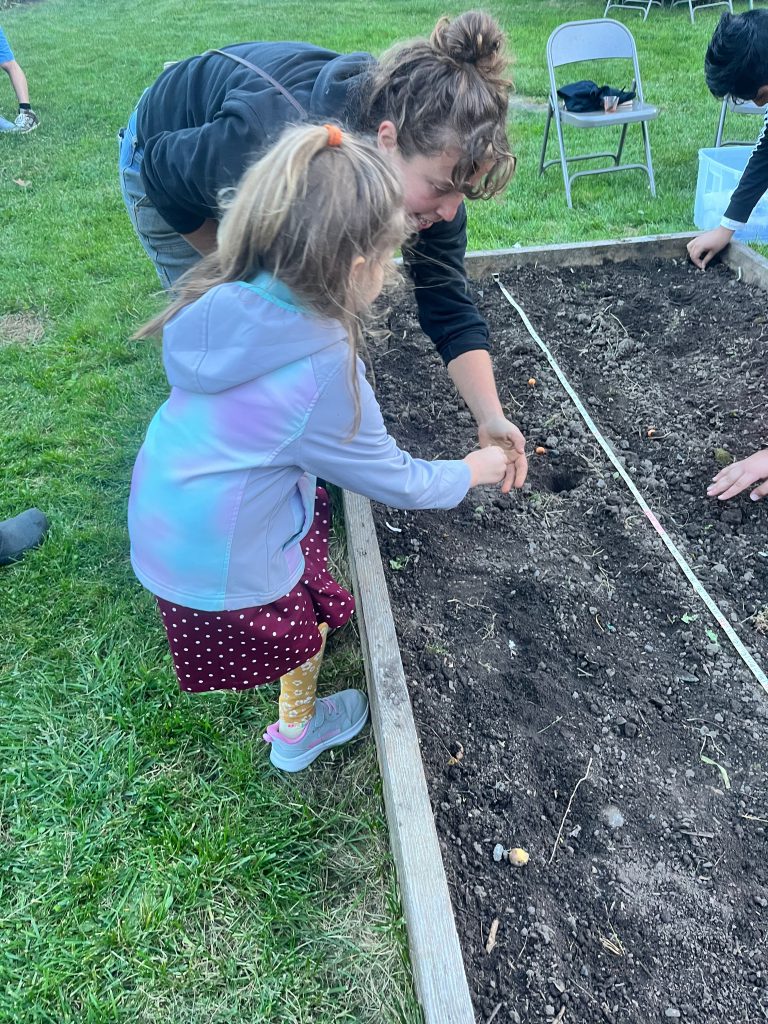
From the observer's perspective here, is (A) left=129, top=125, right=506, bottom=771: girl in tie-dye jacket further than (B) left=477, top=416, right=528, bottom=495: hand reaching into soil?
No

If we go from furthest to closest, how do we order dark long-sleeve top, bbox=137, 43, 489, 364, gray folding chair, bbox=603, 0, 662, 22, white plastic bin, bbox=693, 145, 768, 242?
1. gray folding chair, bbox=603, 0, 662, 22
2. white plastic bin, bbox=693, 145, 768, 242
3. dark long-sleeve top, bbox=137, 43, 489, 364

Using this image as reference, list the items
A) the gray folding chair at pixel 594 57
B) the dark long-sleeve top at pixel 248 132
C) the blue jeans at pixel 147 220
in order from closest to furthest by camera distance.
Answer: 1. the dark long-sleeve top at pixel 248 132
2. the blue jeans at pixel 147 220
3. the gray folding chair at pixel 594 57

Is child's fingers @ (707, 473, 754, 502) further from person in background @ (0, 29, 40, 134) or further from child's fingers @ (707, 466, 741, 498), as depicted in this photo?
person in background @ (0, 29, 40, 134)

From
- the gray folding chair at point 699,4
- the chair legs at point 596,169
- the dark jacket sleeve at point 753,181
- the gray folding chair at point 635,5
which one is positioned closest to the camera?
the dark jacket sleeve at point 753,181

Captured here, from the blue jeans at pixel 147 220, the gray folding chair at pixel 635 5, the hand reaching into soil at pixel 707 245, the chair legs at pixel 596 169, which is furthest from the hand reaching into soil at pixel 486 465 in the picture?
the gray folding chair at pixel 635 5

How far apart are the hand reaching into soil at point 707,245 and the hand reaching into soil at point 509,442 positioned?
8.11ft

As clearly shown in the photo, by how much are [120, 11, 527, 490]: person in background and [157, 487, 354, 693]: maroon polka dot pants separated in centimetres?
61

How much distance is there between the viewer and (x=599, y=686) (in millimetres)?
2176

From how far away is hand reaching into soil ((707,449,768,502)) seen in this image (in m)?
2.57

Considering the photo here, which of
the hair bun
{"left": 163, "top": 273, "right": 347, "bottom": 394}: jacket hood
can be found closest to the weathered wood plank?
{"left": 163, "top": 273, "right": 347, "bottom": 394}: jacket hood

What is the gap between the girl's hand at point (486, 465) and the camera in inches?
71.4

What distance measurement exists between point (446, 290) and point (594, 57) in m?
4.98

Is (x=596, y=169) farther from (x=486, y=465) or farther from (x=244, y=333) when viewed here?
(x=244, y=333)

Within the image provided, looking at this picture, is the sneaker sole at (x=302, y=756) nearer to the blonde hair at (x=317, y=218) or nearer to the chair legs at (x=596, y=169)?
the blonde hair at (x=317, y=218)
